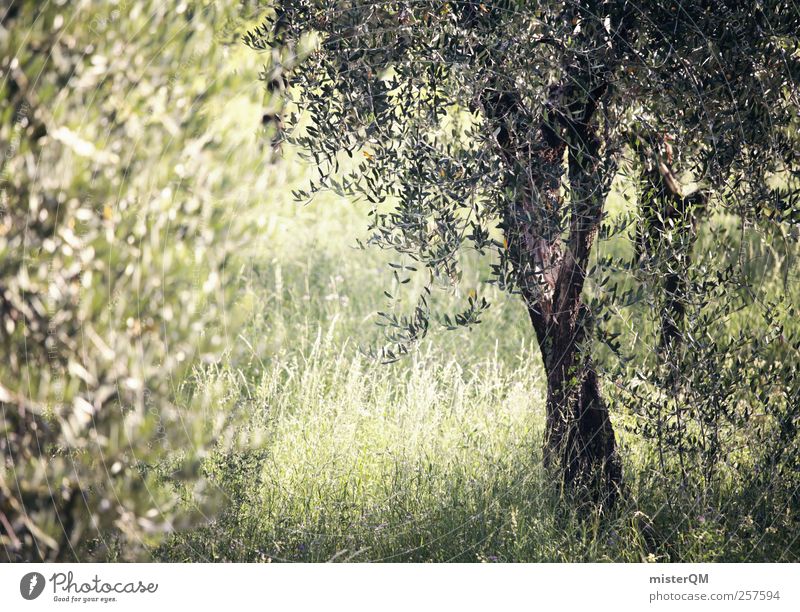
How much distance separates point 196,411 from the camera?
570 cm

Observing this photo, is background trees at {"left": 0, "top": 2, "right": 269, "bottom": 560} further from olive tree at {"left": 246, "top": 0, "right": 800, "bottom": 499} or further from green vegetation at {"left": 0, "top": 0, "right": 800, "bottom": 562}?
olive tree at {"left": 246, "top": 0, "right": 800, "bottom": 499}

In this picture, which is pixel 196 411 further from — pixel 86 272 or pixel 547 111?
pixel 547 111

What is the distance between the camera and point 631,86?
187 inches

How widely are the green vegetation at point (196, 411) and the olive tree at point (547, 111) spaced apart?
0.98 feet

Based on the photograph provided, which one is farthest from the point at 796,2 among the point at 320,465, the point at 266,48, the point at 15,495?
the point at 15,495

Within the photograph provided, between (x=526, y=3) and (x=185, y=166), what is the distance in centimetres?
218
